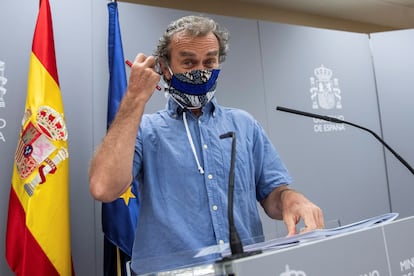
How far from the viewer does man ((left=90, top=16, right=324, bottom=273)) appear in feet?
3.46

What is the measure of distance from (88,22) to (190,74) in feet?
4.05

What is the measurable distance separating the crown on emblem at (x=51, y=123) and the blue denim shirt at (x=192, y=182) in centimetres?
80

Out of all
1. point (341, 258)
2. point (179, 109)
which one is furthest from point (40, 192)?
point (341, 258)

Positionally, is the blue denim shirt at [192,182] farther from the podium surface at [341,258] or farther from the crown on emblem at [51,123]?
the crown on emblem at [51,123]

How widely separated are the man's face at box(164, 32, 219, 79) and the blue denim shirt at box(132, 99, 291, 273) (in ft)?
0.44

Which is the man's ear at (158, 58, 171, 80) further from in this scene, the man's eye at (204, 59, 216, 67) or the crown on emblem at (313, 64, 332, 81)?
the crown on emblem at (313, 64, 332, 81)

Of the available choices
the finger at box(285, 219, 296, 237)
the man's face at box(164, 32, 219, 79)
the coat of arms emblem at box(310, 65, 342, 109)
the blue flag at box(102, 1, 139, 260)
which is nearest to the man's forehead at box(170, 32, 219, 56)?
the man's face at box(164, 32, 219, 79)

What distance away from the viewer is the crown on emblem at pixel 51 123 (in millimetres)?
1890

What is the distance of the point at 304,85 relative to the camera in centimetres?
300

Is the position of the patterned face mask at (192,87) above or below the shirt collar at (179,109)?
above

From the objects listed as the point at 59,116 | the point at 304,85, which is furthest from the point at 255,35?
the point at 59,116

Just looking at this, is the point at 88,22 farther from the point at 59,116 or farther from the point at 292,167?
the point at 292,167

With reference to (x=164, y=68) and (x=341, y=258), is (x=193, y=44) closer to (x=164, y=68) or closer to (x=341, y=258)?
(x=164, y=68)

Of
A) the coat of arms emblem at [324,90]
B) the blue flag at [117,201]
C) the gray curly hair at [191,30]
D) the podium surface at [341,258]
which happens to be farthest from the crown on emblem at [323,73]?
the podium surface at [341,258]
